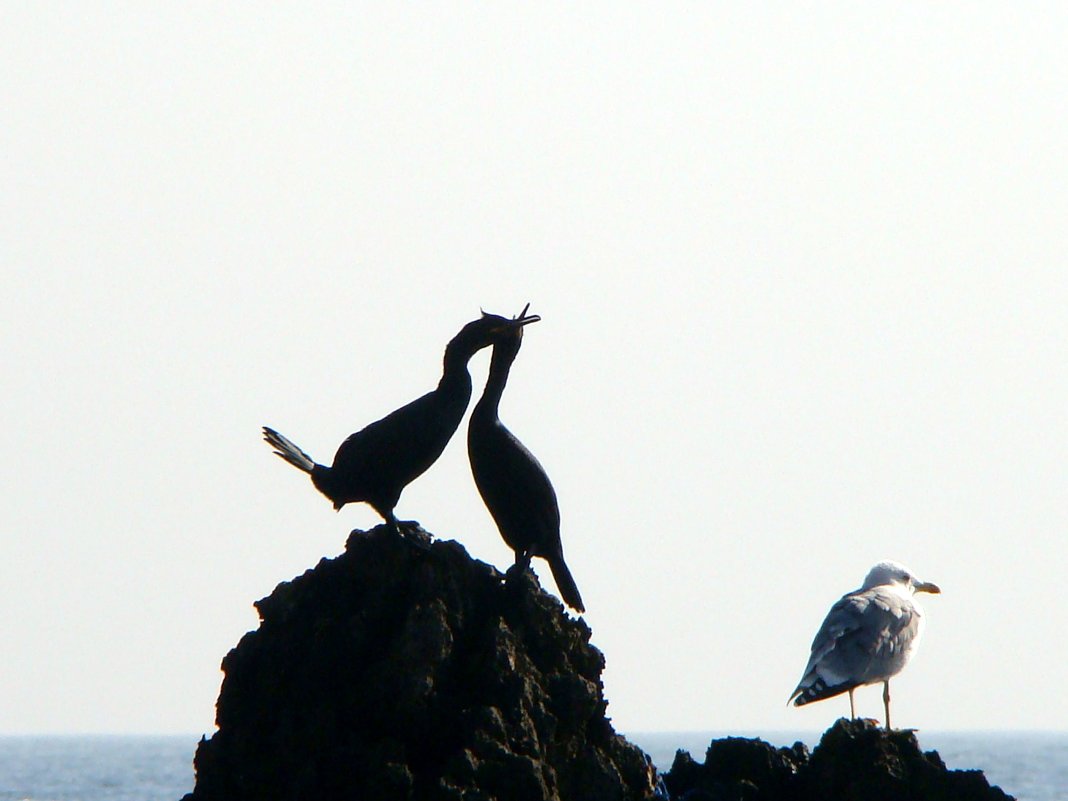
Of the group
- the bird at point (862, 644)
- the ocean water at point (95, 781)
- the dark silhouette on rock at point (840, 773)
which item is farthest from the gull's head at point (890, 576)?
the ocean water at point (95, 781)

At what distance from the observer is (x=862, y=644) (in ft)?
65.3

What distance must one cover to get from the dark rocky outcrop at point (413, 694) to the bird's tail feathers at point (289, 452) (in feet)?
5.81

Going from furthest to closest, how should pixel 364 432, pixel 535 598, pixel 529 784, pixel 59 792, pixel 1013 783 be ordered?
1. pixel 1013 783
2. pixel 59 792
3. pixel 364 432
4. pixel 535 598
5. pixel 529 784

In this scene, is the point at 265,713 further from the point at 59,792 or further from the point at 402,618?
the point at 59,792

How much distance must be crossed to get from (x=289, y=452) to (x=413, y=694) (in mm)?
2850

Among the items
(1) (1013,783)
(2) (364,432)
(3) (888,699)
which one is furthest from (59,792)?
(2) (364,432)

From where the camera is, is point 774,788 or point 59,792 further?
point 59,792

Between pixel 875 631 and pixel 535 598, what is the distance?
29.2 ft

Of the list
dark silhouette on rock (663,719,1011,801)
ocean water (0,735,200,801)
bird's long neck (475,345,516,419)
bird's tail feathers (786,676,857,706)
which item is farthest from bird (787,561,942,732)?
ocean water (0,735,200,801)

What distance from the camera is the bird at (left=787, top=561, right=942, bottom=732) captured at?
63.8 feet

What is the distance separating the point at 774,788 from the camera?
43.6 ft

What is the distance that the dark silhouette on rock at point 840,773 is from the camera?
41.8 ft

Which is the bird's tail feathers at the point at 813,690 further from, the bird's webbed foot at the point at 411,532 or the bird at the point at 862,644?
the bird's webbed foot at the point at 411,532

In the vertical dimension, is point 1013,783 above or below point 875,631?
above
